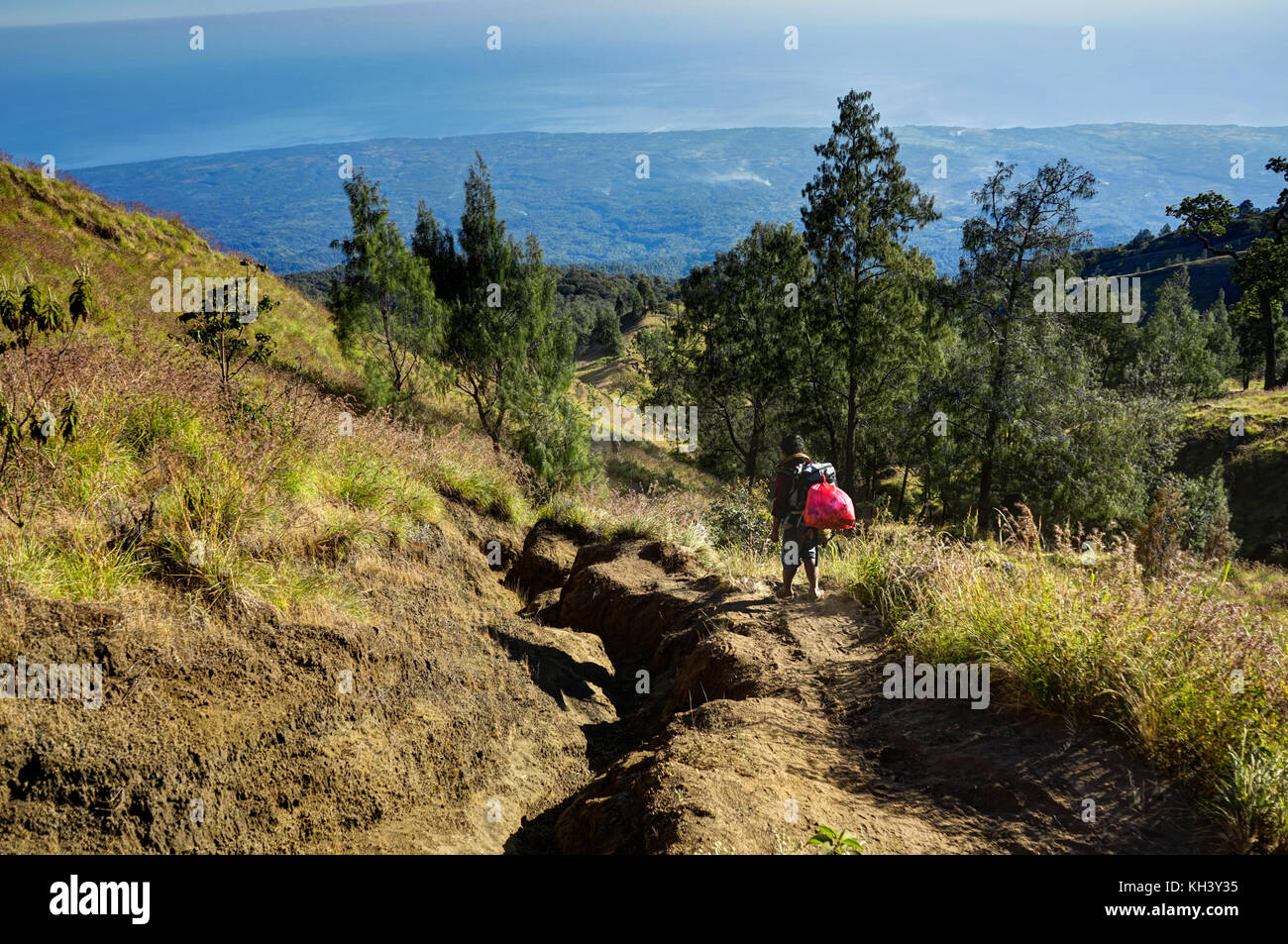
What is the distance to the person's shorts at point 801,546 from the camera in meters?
6.73

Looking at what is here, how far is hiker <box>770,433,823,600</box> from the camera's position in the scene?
6.76m

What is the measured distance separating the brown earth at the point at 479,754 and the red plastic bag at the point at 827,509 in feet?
3.79

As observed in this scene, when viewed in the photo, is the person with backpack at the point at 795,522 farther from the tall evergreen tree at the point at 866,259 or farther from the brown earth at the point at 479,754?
the tall evergreen tree at the point at 866,259

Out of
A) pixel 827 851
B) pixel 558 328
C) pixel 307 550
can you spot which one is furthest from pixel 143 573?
pixel 558 328

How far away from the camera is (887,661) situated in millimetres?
5344

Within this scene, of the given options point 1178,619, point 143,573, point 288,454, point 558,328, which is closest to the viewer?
point 143,573

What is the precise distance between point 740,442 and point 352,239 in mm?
21593

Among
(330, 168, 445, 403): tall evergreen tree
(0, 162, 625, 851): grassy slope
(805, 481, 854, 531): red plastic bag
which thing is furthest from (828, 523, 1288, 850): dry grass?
(330, 168, 445, 403): tall evergreen tree

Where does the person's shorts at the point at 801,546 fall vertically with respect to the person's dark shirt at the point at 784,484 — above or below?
below

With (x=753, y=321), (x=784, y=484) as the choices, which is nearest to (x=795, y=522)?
(x=784, y=484)

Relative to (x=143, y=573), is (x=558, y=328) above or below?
above

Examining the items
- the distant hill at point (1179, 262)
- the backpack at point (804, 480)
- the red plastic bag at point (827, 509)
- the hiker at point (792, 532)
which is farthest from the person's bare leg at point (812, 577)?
the distant hill at point (1179, 262)
